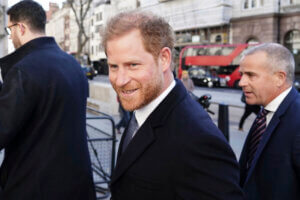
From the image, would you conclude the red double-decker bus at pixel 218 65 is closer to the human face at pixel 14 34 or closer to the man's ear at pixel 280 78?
the man's ear at pixel 280 78

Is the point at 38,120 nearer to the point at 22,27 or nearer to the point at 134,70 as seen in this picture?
the point at 22,27

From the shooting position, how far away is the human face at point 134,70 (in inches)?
52.4

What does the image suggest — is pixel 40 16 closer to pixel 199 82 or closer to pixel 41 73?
pixel 41 73

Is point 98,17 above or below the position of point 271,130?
above

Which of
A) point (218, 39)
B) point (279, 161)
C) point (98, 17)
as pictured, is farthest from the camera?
point (98, 17)

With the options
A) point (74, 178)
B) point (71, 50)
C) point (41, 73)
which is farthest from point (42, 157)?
point (71, 50)

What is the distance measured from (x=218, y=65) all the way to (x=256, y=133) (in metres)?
26.0

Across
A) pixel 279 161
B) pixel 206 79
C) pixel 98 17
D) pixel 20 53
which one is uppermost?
pixel 98 17

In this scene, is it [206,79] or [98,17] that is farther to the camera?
[98,17]

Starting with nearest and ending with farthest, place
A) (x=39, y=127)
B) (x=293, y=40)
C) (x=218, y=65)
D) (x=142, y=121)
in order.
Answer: (x=142, y=121) → (x=39, y=127) → (x=218, y=65) → (x=293, y=40)

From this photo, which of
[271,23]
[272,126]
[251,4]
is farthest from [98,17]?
[272,126]

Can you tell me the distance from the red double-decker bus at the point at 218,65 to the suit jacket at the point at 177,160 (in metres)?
25.0

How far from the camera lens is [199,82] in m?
26.9

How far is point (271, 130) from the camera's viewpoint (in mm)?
1998
